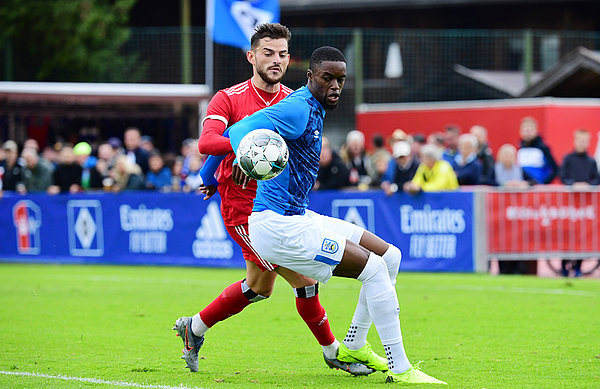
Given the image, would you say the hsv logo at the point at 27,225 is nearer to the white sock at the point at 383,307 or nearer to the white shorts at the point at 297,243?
the white shorts at the point at 297,243

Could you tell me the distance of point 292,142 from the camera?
6.32 meters

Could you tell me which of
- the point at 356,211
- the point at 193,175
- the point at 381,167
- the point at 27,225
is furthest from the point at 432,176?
the point at 27,225

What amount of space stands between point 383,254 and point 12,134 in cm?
1867

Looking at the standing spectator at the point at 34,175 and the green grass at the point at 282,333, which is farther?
the standing spectator at the point at 34,175

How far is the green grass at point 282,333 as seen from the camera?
6848 mm

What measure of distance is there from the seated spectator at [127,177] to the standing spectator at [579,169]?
23.4 ft

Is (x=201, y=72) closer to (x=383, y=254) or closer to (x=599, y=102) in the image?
(x=599, y=102)

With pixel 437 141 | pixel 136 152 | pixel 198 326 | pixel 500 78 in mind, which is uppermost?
pixel 500 78

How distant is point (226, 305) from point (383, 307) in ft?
4.39

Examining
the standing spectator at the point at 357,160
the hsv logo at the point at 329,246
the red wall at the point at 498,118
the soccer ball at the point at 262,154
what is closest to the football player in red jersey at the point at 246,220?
the hsv logo at the point at 329,246

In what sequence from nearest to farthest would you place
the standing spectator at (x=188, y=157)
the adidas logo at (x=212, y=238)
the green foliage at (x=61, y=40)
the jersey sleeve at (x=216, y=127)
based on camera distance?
the jersey sleeve at (x=216, y=127), the adidas logo at (x=212, y=238), the standing spectator at (x=188, y=157), the green foliage at (x=61, y=40)

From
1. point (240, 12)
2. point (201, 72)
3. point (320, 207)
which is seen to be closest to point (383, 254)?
point (320, 207)

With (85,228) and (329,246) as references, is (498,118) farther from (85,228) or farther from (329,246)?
(329,246)

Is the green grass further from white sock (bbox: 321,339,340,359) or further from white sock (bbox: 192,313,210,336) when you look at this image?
white sock (bbox: 192,313,210,336)
